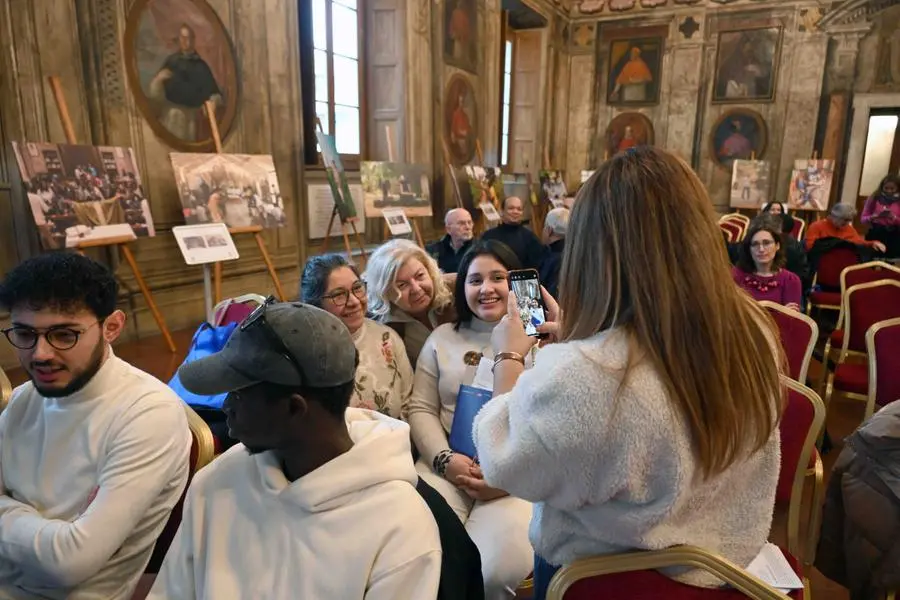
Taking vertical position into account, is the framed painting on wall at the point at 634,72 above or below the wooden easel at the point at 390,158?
above

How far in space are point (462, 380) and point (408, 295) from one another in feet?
1.95

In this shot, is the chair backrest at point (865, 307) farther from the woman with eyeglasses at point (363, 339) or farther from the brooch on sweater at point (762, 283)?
the woman with eyeglasses at point (363, 339)


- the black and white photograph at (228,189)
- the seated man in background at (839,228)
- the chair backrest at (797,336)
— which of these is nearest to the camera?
the chair backrest at (797,336)

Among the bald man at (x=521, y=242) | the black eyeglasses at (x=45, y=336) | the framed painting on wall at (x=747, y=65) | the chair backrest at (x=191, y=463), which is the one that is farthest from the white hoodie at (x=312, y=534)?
the framed painting on wall at (x=747, y=65)

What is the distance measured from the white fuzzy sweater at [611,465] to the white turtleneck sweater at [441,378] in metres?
1.03

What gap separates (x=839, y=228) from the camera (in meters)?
6.60

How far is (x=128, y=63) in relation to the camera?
16.0ft

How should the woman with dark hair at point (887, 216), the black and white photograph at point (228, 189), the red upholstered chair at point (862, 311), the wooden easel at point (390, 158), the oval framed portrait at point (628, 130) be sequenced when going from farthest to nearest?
the oval framed portrait at point (628, 130) < the wooden easel at point (390, 158) < the woman with dark hair at point (887, 216) < the black and white photograph at point (228, 189) < the red upholstered chair at point (862, 311)

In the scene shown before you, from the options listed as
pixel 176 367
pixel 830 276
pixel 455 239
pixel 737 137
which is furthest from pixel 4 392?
pixel 737 137

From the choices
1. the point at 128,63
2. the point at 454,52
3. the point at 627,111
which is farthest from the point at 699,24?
the point at 128,63

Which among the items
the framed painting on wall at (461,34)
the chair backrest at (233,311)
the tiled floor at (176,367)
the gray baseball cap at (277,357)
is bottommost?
the tiled floor at (176,367)

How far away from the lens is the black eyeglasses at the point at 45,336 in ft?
4.75

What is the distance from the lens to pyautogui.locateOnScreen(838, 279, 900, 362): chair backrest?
12.2 ft

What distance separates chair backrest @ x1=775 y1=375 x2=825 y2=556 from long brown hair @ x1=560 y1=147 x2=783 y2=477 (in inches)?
36.2
